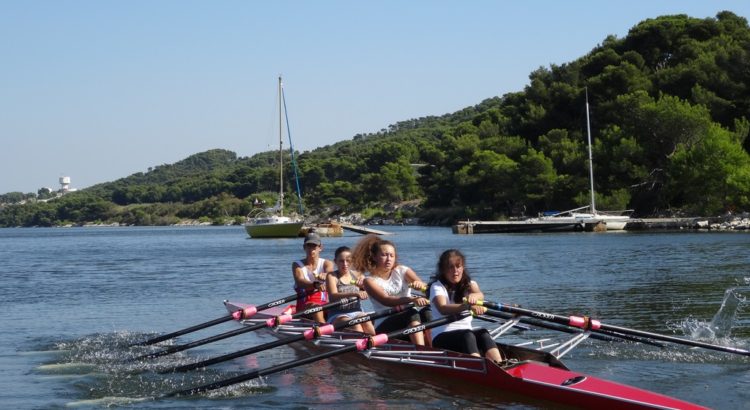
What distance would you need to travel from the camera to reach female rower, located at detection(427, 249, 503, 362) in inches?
382

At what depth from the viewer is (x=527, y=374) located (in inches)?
368

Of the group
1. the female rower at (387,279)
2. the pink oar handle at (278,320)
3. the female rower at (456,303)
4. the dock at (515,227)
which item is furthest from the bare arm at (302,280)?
the dock at (515,227)

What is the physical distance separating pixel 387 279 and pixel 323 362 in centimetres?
247

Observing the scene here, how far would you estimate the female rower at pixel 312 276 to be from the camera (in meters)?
12.9

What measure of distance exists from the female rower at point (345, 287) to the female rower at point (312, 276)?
60cm

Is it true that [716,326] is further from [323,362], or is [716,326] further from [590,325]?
[323,362]

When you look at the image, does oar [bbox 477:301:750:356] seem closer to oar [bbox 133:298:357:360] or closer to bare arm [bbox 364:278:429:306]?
bare arm [bbox 364:278:429:306]

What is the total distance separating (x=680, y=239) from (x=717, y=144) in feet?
49.8

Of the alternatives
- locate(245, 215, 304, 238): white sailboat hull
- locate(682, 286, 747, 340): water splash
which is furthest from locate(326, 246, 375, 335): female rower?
locate(245, 215, 304, 238): white sailboat hull

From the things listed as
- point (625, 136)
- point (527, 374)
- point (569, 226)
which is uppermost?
point (625, 136)

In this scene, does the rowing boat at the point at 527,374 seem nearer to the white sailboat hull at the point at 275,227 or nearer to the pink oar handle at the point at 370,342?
the pink oar handle at the point at 370,342

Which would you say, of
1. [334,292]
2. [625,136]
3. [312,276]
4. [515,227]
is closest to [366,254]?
[334,292]

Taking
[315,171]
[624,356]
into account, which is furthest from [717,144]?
[315,171]

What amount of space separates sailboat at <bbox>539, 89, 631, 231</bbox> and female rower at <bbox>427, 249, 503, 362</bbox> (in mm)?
52401
